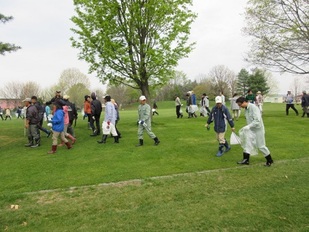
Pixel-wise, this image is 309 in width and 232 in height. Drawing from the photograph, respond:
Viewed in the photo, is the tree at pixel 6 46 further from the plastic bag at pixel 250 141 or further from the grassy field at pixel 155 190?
the plastic bag at pixel 250 141

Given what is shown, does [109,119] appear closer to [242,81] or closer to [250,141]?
[250,141]

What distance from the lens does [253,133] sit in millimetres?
7172

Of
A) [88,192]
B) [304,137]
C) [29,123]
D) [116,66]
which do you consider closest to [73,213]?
[88,192]

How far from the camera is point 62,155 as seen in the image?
9336 mm

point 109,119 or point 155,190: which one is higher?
point 109,119

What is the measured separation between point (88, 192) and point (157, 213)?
6.13 ft

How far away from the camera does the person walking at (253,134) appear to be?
702cm

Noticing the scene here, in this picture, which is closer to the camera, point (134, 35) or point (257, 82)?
point (134, 35)

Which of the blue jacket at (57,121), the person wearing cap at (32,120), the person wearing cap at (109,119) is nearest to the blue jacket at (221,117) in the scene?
the person wearing cap at (109,119)

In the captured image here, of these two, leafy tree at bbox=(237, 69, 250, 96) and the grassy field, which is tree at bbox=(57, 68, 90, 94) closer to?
leafy tree at bbox=(237, 69, 250, 96)

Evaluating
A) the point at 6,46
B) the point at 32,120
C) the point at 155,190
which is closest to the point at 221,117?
the point at 155,190

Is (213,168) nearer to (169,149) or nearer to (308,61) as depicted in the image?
(169,149)

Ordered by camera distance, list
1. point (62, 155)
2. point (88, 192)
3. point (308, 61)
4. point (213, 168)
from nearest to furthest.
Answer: point (88, 192) → point (213, 168) → point (62, 155) → point (308, 61)

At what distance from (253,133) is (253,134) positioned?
0.03 meters
